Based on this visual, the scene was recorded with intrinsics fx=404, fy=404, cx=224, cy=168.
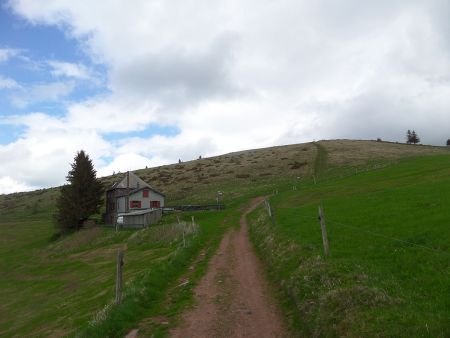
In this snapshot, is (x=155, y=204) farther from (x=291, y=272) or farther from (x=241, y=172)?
(x=291, y=272)

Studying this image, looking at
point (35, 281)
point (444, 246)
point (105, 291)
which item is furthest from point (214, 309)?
point (35, 281)

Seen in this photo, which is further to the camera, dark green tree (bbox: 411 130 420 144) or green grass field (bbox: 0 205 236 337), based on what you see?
dark green tree (bbox: 411 130 420 144)

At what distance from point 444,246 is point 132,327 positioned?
12371 mm

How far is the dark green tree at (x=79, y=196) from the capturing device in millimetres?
80438

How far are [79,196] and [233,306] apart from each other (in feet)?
241

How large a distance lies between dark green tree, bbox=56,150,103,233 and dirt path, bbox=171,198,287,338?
6333cm

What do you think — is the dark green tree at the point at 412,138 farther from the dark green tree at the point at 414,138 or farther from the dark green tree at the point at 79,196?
the dark green tree at the point at 79,196

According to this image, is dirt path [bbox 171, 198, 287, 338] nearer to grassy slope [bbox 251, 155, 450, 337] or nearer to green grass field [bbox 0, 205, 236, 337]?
grassy slope [bbox 251, 155, 450, 337]

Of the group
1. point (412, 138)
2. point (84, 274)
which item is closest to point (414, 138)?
point (412, 138)

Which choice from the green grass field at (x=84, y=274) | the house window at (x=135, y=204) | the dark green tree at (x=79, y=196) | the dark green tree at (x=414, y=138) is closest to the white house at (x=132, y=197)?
the house window at (x=135, y=204)

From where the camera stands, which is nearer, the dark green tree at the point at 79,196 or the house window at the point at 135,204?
the dark green tree at the point at 79,196

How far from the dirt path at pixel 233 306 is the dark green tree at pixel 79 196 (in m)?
63.3

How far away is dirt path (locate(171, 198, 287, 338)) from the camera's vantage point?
13180mm

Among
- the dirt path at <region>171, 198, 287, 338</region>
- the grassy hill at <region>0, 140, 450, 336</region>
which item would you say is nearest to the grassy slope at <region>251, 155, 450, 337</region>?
the grassy hill at <region>0, 140, 450, 336</region>
